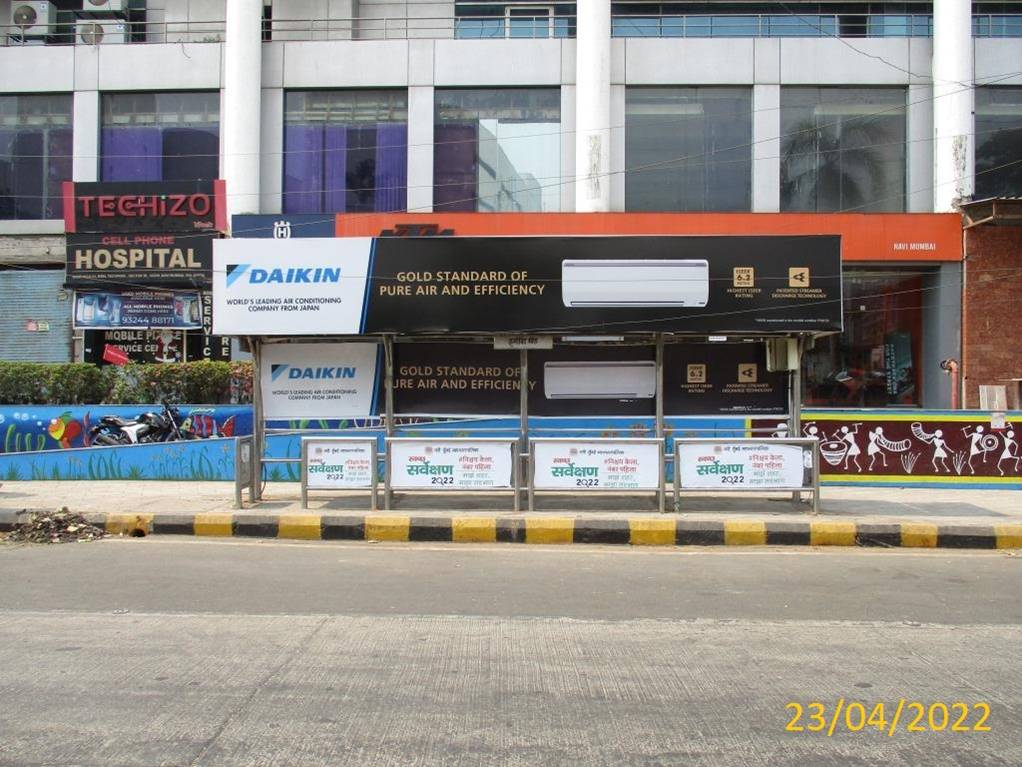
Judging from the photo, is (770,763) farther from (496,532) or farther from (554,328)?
(554,328)

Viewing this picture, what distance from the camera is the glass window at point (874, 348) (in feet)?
69.5

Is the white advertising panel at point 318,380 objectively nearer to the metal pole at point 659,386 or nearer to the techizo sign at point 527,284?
the techizo sign at point 527,284

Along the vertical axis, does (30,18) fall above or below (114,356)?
above

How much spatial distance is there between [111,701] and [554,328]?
6887 millimetres

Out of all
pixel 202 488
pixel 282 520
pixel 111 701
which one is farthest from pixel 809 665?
pixel 202 488

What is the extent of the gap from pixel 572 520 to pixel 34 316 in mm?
18062

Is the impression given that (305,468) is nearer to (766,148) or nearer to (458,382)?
(458,382)

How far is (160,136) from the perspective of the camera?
73.5 feet

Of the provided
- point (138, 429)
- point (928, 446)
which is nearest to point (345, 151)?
point (138, 429)

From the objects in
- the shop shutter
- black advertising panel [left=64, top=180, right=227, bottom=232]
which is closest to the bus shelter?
black advertising panel [left=64, top=180, right=227, bottom=232]

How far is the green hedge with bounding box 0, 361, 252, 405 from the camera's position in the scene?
15.4 metres

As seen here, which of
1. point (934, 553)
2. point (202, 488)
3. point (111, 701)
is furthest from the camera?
point (202, 488)

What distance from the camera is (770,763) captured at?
3824 mm

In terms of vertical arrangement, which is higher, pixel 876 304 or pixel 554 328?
pixel 876 304
